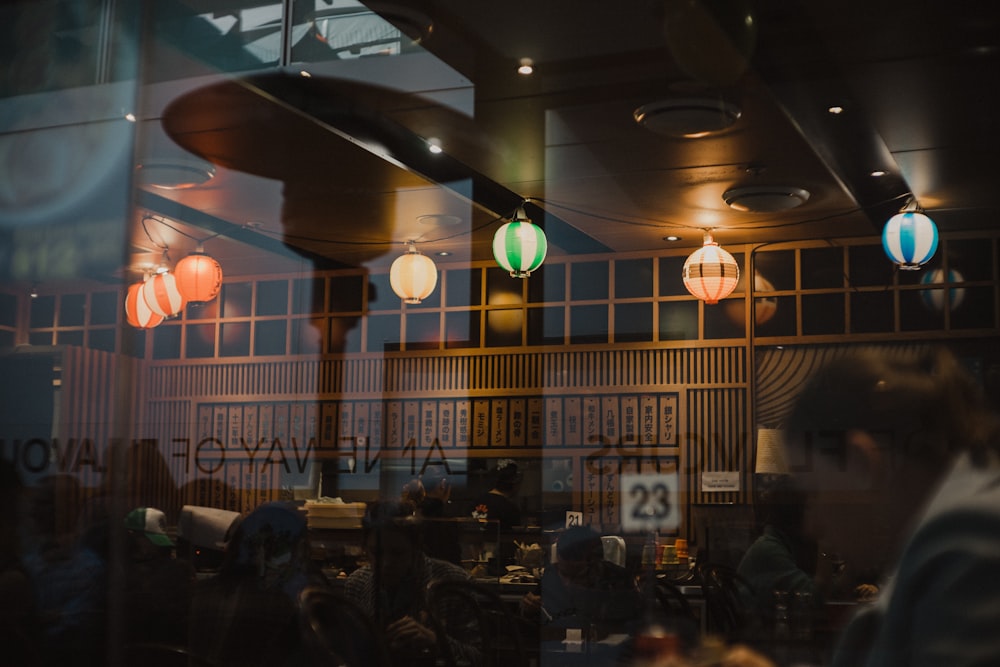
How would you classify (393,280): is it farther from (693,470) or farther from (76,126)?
(76,126)

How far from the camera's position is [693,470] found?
4.02m

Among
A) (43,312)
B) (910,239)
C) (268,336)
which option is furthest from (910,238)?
(268,336)

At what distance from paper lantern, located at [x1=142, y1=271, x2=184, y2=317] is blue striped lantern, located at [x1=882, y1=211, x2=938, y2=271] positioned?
1488 mm

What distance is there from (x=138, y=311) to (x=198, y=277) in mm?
1234

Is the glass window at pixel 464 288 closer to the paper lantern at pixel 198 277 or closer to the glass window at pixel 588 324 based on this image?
the glass window at pixel 588 324

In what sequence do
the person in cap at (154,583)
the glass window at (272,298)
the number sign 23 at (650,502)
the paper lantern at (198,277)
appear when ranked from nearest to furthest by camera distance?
the person in cap at (154,583), the paper lantern at (198,277), the glass window at (272,298), the number sign 23 at (650,502)

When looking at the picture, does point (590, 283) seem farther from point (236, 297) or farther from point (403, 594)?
point (403, 594)

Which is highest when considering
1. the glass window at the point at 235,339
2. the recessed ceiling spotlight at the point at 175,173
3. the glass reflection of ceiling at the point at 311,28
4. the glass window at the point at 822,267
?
the glass reflection of ceiling at the point at 311,28

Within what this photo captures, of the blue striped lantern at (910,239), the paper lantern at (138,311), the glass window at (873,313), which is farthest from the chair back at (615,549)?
the paper lantern at (138,311)

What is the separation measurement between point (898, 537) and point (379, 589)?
5.33ft

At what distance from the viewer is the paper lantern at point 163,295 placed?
2.08m

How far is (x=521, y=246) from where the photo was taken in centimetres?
333

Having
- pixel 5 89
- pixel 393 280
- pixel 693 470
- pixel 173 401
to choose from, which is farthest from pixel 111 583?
pixel 693 470

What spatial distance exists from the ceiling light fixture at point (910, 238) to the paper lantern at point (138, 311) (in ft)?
4.37
